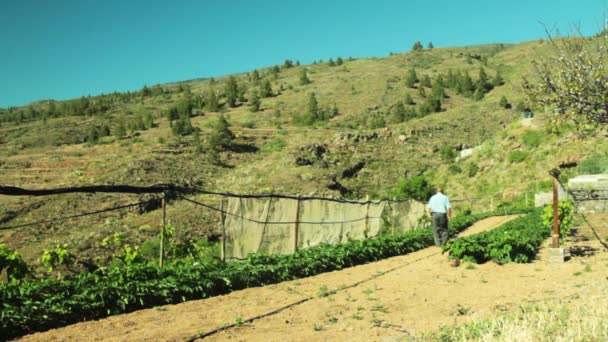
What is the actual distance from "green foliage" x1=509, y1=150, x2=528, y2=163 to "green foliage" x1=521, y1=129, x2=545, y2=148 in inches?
48.7

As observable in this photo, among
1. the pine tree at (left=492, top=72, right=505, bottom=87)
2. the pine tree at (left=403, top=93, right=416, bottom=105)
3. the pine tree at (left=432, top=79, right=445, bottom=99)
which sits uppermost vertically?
the pine tree at (left=492, top=72, right=505, bottom=87)

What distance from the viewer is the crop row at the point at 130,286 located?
6301 millimetres

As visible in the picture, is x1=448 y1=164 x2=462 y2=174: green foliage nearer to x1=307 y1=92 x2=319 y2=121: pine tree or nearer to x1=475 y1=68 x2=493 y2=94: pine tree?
x1=307 y1=92 x2=319 y2=121: pine tree

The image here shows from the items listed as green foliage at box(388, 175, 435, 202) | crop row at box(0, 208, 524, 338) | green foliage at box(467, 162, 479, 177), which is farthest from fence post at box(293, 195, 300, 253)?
green foliage at box(467, 162, 479, 177)

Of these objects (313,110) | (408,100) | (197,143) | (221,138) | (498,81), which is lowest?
(197,143)

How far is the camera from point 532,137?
142 feet

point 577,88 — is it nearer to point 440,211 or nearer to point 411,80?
point 440,211

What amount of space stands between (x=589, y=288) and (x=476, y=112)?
2429 inches

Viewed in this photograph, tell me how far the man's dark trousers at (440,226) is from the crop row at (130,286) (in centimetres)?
462

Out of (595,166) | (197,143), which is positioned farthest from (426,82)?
(595,166)

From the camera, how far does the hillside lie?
126 ft

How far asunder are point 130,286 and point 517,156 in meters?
40.0

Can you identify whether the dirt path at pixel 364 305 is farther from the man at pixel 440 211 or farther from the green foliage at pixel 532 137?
the green foliage at pixel 532 137

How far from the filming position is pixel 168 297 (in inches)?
304
